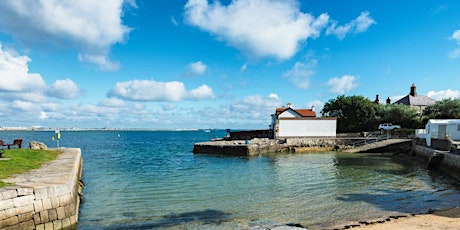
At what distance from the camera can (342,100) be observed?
6481 cm

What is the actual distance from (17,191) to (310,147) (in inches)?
1654

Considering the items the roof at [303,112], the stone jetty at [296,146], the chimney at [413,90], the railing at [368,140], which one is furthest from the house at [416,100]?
the stone jetty at [296,146]

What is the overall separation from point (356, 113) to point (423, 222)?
54205 mm

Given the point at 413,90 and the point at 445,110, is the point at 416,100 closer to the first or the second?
the point at 413,90

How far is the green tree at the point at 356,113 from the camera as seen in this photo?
200 ft

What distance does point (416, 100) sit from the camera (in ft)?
222

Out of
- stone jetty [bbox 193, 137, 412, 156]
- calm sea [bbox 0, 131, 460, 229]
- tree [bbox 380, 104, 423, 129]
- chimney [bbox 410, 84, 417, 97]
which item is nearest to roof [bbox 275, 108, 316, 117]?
stone jetty [bbox 193, 137, 412, 156]

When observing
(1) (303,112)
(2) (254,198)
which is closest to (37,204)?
(2) (254,198)

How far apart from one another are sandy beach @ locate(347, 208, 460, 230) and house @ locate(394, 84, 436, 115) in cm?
6118

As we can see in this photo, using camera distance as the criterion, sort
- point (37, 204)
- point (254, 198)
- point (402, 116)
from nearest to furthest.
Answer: point (37, 204)
point (254, 198)
point (402, 116)

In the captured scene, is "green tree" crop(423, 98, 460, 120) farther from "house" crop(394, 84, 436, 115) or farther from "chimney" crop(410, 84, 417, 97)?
"chimney" crop(410, 84, 417, 97)

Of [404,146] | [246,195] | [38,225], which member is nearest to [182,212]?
[246,195]

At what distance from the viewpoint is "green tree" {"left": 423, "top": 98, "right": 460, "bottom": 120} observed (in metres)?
49.9

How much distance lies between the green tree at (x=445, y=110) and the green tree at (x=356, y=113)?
361 inches
